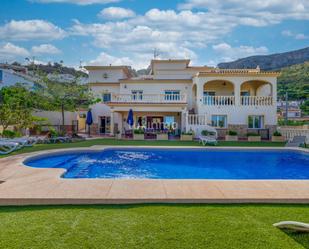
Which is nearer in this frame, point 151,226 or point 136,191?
point 151,226

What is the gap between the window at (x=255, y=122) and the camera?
23.3m

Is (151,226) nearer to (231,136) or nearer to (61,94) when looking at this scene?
(231,136)

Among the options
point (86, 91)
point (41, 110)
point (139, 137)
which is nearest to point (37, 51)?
point (41, 110)

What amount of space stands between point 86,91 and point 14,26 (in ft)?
27.7

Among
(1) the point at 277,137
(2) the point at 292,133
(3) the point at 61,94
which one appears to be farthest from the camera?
(3) the point at 61,94

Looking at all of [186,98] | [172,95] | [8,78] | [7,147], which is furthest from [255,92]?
[8,78]

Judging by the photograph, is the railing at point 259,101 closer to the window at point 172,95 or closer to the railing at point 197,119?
the railing at point 197,119

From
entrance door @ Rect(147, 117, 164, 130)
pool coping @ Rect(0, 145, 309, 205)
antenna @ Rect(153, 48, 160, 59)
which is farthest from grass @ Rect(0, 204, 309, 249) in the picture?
antenna @ Rect(153, 48, 160, 59)

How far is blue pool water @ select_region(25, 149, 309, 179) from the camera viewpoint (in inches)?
437

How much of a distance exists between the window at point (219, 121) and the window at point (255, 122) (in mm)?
2200

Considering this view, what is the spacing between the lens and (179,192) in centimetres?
650

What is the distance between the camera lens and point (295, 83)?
47.1 meters

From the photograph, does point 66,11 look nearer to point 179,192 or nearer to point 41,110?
point 41,110

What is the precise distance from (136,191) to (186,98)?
18.4 metres
